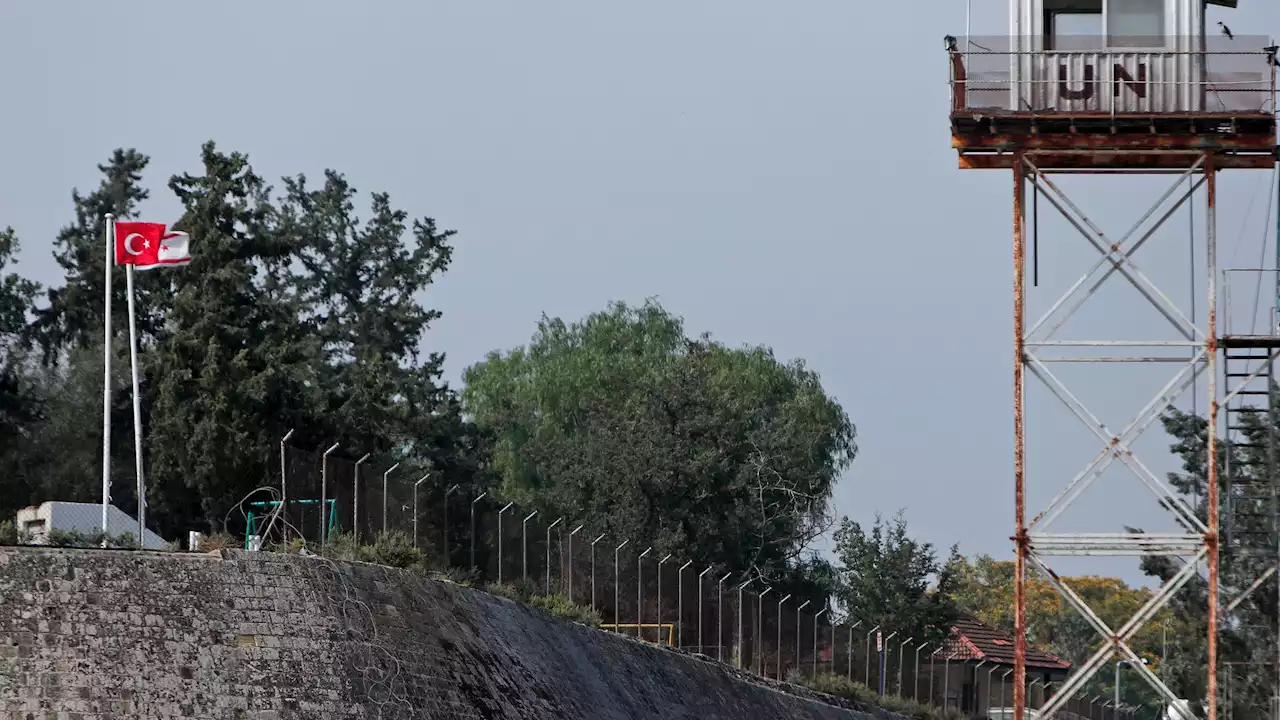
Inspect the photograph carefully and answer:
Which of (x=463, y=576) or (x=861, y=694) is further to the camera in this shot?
(x=861, y=694)

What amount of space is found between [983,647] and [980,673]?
12.8 metres

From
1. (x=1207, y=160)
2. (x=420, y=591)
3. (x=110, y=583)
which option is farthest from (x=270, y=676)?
(x=1207, y=160)

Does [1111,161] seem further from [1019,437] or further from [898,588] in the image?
Result: [898,588]

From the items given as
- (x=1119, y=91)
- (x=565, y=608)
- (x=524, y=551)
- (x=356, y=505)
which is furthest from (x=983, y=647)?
(x=356, y=505)

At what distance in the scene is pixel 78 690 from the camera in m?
24.1

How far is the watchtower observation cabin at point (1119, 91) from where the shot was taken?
111ft

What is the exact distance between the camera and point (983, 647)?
81.9m

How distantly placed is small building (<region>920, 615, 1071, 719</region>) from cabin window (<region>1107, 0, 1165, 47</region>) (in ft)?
72.8

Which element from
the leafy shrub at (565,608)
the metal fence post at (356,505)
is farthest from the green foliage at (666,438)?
the metal fence post at (356,505)

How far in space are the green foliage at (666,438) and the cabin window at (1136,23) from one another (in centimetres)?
3452

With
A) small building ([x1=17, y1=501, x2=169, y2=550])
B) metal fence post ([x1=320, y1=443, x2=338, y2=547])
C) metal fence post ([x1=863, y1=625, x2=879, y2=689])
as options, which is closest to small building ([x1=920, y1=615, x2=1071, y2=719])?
metal fence post ([x1=863, y1=625, x2=879, y2=689])

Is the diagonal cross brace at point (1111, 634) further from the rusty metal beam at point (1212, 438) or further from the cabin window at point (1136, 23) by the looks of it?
the cabin window at point (1136, 23)

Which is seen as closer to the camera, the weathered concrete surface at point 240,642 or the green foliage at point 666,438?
the weathered concrete surface at point 240,642

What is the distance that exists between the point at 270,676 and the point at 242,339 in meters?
23.1
